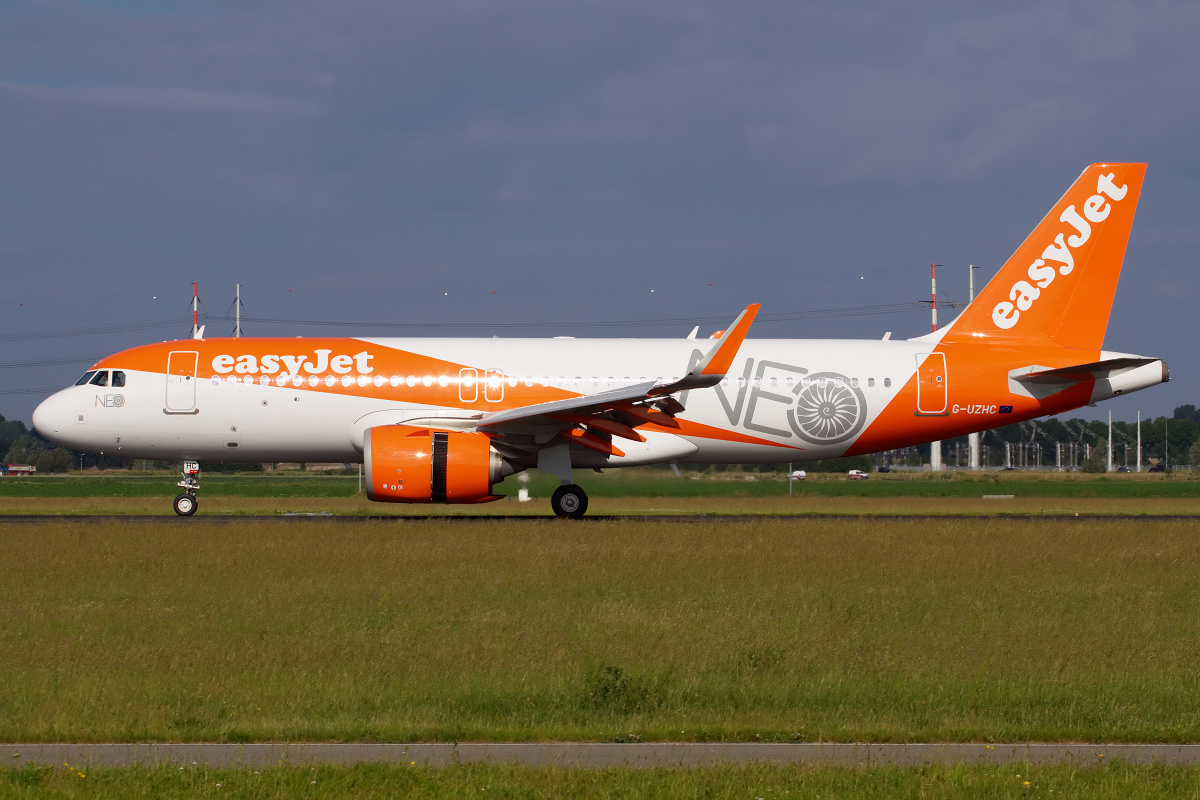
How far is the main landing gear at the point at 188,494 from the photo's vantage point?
1002 inches

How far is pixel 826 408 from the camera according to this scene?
2581cm

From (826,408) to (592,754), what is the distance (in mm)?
19260

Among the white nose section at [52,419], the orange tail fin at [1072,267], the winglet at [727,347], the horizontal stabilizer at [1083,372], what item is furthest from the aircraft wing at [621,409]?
the white nose section at [52,419]

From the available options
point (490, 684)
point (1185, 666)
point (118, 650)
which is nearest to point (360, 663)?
point (490, 684)

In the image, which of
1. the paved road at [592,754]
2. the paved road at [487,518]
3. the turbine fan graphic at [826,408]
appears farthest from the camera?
the turbine fan graphic at [826,408]

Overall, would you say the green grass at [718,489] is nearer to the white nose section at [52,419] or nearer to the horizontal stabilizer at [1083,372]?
the horizontal stabilizer at [1083,372]

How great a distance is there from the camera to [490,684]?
30.2ft

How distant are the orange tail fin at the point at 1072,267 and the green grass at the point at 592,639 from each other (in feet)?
27.5

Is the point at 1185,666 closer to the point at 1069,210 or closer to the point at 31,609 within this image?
the point at 31,609

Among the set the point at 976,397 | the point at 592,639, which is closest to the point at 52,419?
the point at 592,639

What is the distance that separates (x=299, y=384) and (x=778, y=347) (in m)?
10.5

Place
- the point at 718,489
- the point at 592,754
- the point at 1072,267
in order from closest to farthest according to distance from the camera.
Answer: the point at 592,754, the point at 1072,267, the point at 718,489

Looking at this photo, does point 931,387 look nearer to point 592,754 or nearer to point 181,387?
point 181,387

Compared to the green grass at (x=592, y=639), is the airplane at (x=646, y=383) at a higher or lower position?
higher
